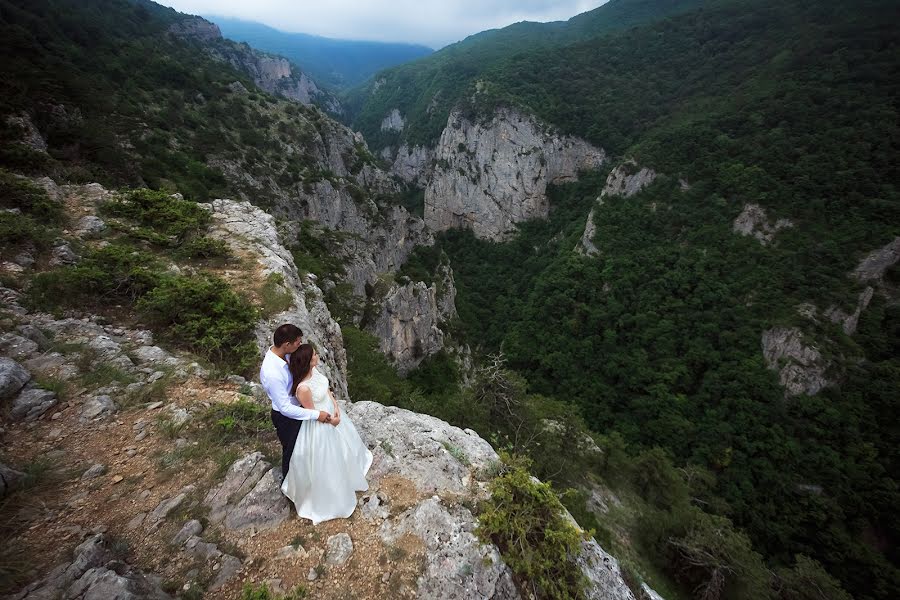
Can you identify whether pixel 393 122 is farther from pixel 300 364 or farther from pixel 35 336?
pixel 300 364

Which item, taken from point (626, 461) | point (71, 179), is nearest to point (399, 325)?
point (626, 461)

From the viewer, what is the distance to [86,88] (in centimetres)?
2541

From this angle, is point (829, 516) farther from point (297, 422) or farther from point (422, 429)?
point (297, 422)

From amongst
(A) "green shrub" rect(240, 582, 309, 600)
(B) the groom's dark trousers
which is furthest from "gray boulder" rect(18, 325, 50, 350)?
(A) "green shrub" rect(240, 582, 309, 600)

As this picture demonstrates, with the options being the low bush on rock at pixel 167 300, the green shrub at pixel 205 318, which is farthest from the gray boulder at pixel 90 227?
the green shrub at pixel 205 318

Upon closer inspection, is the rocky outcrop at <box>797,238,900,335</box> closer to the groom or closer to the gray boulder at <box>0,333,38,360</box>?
the groom

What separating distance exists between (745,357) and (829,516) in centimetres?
1508

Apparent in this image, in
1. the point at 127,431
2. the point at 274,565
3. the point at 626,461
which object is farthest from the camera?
the point at 626,461

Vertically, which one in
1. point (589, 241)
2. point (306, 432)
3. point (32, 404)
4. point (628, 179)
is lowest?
point (589, 241)

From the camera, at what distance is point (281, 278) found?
398 inches

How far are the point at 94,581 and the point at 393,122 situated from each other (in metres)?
152

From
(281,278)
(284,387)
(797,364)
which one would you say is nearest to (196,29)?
(281,278)

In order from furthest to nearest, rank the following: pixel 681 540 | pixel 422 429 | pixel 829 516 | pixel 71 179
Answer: pixel 829 516
pixel 681 540
pixel 71 179
pixel 422 429

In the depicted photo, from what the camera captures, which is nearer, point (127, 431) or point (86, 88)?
point (127, 431)
